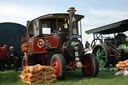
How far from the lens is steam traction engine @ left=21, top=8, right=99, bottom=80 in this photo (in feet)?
22.3

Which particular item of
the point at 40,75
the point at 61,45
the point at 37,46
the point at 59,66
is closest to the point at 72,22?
the point at 61,45

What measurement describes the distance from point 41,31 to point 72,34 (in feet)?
4.31

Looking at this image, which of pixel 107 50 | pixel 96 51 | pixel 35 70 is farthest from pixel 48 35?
pixel 96 51

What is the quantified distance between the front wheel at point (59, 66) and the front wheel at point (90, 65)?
1.08 m

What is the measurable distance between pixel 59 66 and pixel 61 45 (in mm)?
1009

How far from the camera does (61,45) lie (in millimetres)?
7195

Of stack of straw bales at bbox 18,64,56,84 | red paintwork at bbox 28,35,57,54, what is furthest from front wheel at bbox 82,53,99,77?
stack of straw bales at bbox 18,64,56,84

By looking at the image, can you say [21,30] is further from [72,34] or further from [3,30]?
[72,34]

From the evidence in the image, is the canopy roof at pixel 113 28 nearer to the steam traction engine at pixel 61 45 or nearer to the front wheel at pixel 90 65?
the steam traction engine at pixel 61 45

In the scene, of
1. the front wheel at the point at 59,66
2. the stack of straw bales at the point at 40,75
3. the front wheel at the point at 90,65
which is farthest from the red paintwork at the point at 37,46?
the front wheel at the point at 90,65

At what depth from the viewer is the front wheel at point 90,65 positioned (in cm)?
698

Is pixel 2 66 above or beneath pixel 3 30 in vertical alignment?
beneath

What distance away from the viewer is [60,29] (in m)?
7.90

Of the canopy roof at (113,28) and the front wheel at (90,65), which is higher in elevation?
the canopy roof at (113,28)
